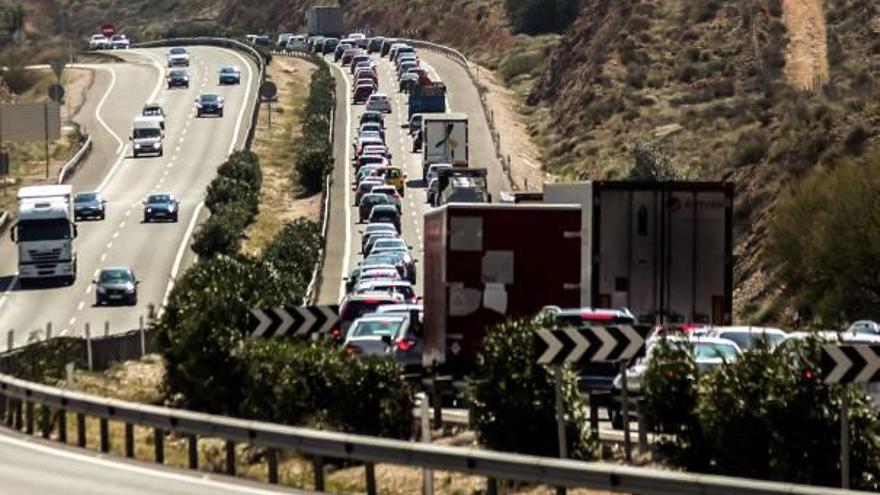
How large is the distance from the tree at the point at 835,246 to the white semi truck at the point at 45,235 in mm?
22771

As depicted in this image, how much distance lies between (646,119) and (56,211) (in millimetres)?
37412

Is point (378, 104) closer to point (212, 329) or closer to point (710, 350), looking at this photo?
point (212, 329)

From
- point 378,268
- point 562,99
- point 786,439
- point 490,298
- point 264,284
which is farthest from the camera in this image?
point 562,99

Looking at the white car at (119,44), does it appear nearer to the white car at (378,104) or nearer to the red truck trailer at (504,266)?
the white car at (378,104)

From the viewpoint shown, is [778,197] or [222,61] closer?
[778,197]

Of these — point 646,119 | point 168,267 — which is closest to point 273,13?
point 646,119

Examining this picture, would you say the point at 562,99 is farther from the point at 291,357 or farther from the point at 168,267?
the point at 291,357

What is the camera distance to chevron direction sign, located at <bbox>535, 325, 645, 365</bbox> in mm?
22859

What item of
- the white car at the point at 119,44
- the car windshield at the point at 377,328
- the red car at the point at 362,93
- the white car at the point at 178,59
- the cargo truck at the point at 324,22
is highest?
the cargo truck at the point at 324,22

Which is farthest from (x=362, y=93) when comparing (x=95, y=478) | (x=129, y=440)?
(x=95, y=478)

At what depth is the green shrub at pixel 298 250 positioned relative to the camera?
62406 millimetres

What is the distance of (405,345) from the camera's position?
34.8 metres

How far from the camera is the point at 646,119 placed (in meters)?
100

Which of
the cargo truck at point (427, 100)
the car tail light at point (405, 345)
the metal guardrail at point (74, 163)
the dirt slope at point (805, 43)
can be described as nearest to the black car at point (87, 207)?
the metal guardrail at point (74, 163)
